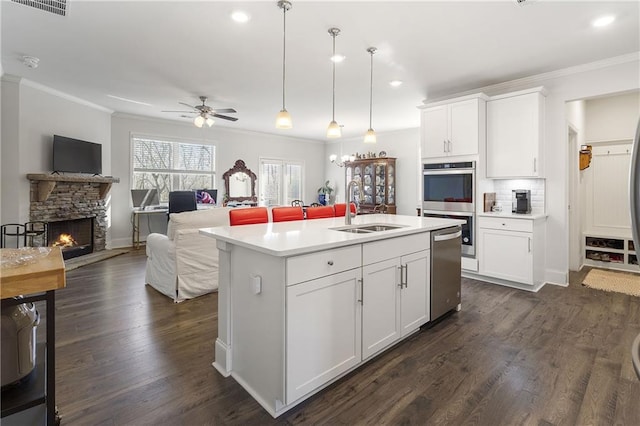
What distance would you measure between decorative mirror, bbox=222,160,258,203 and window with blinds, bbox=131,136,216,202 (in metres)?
0.37

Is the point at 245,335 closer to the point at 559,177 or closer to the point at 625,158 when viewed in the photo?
the point at 559,177

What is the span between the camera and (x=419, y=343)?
2523 mm

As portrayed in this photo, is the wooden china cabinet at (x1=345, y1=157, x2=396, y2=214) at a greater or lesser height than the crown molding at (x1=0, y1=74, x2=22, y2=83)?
lesser

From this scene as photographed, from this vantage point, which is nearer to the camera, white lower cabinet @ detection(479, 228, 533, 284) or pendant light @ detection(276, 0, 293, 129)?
pendant light @ detection(276, 0, 293, 129)

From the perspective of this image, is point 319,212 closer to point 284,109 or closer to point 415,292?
point 284,109

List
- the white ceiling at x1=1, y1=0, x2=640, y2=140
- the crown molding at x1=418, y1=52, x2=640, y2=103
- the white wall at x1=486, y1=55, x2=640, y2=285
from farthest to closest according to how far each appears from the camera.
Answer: the white wall at x1=486, y1=55, x2=640, y2=285
the crown molding at x1=418, y1=52, x2=640, y2=103
the white ceiling at x1=1, y1=0, x2=640, y2=140

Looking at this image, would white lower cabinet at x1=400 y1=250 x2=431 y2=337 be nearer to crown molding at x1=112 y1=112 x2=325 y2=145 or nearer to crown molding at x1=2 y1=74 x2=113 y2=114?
crown molding at x1=2 y1=74 x2=113 y2=114

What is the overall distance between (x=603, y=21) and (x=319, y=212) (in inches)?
124

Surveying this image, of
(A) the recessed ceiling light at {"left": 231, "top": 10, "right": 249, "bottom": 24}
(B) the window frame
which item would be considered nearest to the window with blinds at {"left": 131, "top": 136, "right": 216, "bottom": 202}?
(B) the window frame

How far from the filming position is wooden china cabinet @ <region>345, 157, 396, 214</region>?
25.2 feet

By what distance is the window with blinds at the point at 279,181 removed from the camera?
28.0ft

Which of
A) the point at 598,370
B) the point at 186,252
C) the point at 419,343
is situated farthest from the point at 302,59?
the point at 598,370

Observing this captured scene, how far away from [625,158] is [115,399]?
676cm

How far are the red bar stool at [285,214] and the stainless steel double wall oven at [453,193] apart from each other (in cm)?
211
